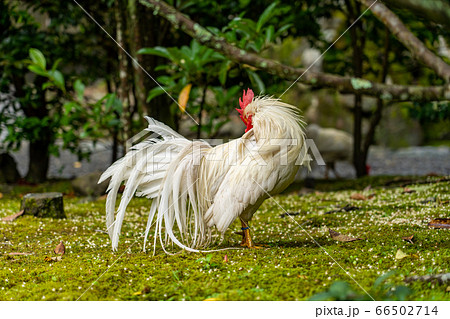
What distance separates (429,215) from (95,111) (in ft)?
14.0

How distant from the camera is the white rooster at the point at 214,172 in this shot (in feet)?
10.4

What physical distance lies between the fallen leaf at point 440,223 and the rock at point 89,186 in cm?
442

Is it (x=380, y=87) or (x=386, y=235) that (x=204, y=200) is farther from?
(x=380, y=87)

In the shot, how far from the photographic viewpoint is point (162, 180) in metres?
3.43

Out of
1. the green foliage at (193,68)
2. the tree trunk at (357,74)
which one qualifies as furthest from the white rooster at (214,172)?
the tree trunk at (357,74)

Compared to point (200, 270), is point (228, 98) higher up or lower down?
higher up

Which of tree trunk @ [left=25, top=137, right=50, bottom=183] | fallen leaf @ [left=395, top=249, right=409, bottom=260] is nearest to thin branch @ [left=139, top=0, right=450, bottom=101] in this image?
fallen leaf @ [left=395, top=249, right=409, bottom=260]

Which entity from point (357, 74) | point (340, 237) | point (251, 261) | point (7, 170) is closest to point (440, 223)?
point (340, 237)

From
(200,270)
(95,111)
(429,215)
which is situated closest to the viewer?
(200,270)

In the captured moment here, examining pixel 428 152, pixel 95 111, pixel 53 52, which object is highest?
pixel 53 52

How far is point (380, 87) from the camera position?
205 cm

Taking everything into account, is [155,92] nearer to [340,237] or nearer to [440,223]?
[340,237]

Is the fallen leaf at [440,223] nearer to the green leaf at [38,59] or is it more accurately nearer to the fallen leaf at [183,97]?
the fallen leaf at [183,97]

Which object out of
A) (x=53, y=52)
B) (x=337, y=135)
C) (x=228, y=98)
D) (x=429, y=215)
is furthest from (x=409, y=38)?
(x=337, y=135)
